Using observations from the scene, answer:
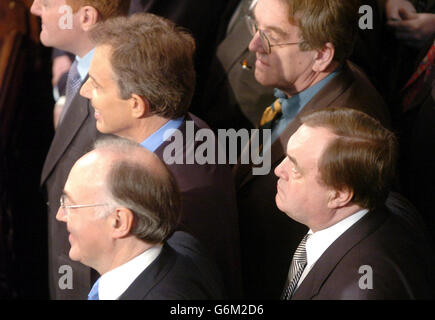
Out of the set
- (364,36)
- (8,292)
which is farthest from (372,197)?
(8,292)

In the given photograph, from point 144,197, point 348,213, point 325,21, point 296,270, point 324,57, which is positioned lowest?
point 296,270

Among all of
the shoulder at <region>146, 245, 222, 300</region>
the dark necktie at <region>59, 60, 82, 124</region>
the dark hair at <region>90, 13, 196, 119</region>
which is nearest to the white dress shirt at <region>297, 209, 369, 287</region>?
the shoulder at <region>146, 245, 222, 300</region>

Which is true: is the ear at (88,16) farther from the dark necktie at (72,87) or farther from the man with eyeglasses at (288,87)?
the man with eyeglasses at (288,87)

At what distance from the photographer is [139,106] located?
2.40m

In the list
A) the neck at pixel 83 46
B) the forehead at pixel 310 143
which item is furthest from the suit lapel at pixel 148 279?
the neck at pixel 83 46

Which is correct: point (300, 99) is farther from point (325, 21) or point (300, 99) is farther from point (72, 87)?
point (72, 87)

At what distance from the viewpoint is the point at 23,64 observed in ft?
12.5

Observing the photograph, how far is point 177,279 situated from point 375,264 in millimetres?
510

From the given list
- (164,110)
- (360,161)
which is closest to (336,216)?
(360,161)

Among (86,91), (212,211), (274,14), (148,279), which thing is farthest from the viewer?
(274,14)

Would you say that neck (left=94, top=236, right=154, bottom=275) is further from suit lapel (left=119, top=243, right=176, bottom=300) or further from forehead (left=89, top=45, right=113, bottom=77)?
forehead (left=89, top=45, right=113, bottom=77)

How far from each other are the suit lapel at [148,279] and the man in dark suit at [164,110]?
464 millimetres

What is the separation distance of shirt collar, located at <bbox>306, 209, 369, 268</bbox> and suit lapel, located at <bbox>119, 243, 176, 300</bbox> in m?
0.44
